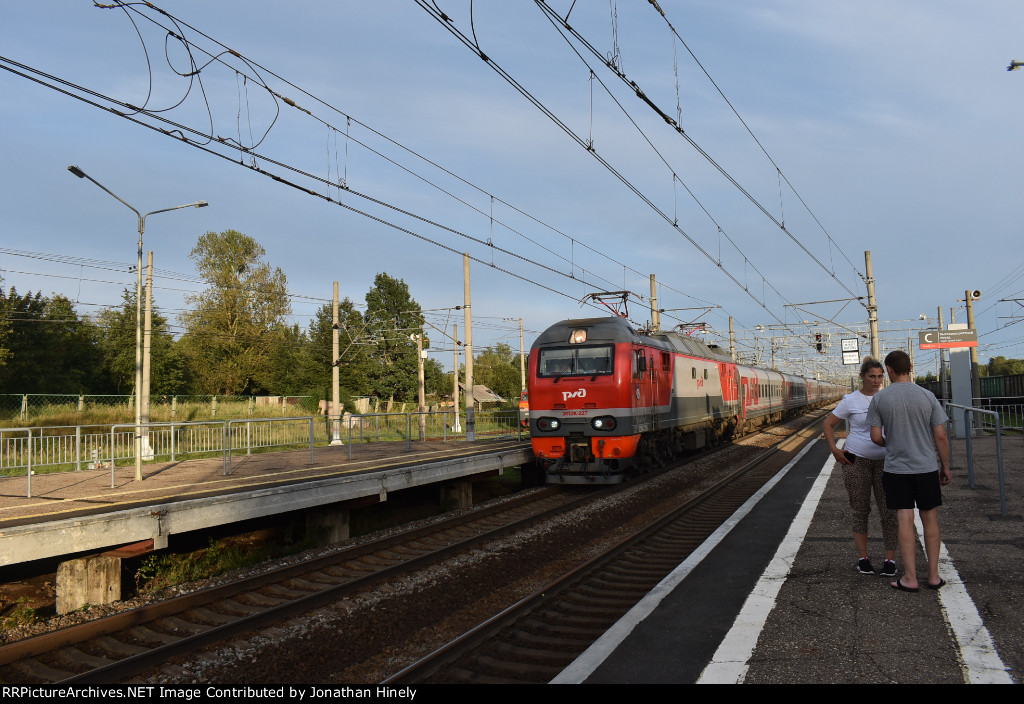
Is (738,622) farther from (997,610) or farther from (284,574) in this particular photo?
(284,574)

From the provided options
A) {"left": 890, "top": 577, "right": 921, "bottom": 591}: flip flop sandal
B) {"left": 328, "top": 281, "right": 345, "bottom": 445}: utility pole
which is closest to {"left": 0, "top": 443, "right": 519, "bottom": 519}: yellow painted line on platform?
{"left": 328, "top": 281, "right": 345, "bottom": 445}: utility pole

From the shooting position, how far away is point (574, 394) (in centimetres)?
1405

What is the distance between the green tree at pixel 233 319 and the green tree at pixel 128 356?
592 cm

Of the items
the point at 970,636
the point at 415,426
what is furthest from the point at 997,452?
the point at 415,426

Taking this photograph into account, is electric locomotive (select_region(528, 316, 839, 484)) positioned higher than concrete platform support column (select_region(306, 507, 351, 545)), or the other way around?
electric locomotive (select_region(528, 316, 839, 484))

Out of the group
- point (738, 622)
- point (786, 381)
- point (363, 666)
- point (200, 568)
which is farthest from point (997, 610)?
point (786, 381)

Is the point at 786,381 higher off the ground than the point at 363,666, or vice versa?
the point at 786,381

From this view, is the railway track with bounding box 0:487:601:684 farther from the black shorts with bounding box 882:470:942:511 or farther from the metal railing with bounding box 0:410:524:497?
the metal railing with bounding box 0:410:524:497

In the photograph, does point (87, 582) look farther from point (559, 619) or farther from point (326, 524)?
point (559, 619)

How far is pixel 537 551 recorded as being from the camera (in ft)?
28.3

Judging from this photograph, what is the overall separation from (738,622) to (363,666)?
268cm

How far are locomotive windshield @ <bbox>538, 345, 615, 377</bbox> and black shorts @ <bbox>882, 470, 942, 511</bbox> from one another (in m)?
8.85

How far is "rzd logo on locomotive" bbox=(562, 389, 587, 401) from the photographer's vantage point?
1394 cm

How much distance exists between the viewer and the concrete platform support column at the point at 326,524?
10.4 m
